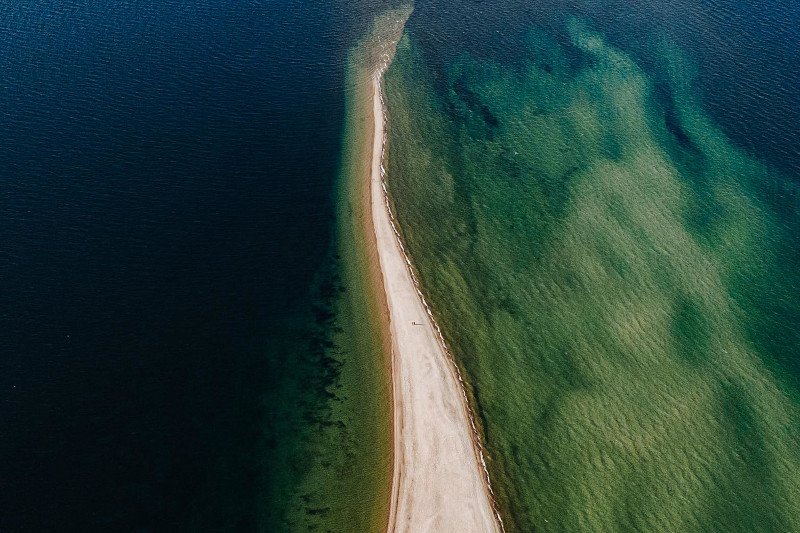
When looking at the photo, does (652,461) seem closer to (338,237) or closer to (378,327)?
(378,327)

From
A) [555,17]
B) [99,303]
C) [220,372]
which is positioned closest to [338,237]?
[220,372]

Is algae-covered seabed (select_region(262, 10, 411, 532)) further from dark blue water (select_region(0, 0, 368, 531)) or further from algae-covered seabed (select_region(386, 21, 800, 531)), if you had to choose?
algae-covered seabed (select_region(386, 21, 800, 531))

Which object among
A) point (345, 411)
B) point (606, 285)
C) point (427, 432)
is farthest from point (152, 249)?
point (606, 285)

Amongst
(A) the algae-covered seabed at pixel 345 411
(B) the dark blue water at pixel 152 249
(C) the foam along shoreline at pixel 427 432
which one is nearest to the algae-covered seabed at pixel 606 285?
(C) the foam along shoreline at pixel 427 432

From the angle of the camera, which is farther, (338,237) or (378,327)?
(338,237)

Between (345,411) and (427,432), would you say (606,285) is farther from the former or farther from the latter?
(345,411)
